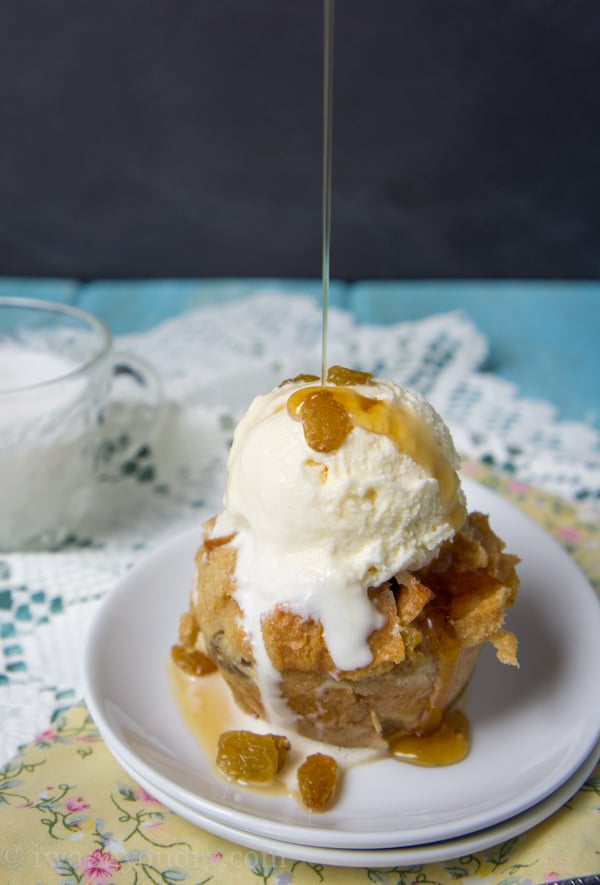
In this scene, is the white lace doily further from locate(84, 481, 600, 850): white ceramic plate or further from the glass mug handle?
locate(84, 481, 600, 850): white ceramic plate

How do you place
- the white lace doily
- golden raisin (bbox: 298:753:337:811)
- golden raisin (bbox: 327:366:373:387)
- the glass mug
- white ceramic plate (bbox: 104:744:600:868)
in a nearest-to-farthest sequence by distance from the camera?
white ceramic plate (bbox: 104:744:600:868)
golden raisin (bbox: 298:753:337:811)
golden raisin (bbox: 327:366:373:387)
the white lace doily
the glass mug

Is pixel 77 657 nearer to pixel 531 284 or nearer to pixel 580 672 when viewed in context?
pixel 580 672

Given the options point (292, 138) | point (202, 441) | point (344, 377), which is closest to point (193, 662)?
point (344, 377)

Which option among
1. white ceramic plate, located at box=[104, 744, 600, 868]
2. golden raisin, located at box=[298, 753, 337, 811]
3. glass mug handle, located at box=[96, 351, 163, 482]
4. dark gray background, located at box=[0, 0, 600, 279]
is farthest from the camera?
dark gray background, located at box=[0, 0, 600, 279]

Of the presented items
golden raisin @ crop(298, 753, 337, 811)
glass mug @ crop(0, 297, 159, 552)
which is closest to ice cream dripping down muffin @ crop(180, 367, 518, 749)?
golden raisin @ crop(298, 753, 337, 811)

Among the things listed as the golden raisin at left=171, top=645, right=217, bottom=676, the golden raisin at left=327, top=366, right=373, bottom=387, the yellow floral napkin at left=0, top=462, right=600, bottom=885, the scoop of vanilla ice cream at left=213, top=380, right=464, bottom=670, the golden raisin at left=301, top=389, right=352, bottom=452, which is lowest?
the yellow floral napkin at left=0, top=462, right=600, bottom=885

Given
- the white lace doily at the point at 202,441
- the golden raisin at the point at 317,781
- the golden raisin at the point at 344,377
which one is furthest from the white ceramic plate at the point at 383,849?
the golden raisin at the point at 344,377

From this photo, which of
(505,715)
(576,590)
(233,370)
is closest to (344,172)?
(233,370)
